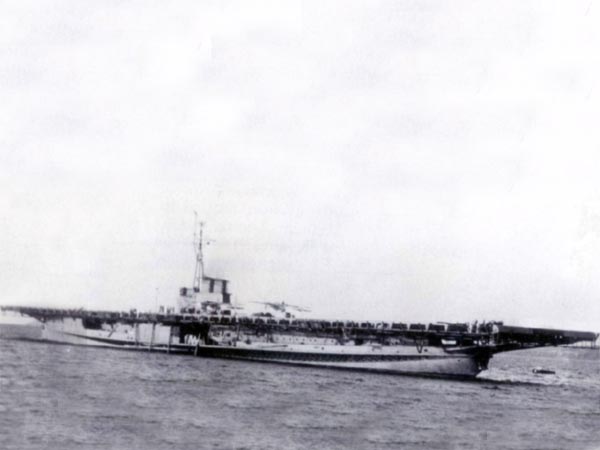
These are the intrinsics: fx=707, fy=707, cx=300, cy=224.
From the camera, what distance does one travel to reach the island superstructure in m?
40.4

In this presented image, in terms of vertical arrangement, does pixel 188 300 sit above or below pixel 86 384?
above

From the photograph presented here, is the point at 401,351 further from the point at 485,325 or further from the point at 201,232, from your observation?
the point at 201,232

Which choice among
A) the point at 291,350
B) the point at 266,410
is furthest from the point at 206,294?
the point at 266,410

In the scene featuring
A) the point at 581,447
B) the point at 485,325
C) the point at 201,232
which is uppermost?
the point at 201,232

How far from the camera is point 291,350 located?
45219mm

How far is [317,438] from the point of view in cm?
2197

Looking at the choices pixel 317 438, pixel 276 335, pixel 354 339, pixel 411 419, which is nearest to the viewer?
pixel 317 438

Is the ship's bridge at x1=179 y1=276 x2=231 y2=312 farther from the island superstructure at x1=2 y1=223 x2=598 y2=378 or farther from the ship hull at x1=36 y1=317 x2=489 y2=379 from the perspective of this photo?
the ship hull at x1=36 y1=317 x2=489 y2=379

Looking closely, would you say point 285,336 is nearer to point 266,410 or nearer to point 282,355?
point 282,355

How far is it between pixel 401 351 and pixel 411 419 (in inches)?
611

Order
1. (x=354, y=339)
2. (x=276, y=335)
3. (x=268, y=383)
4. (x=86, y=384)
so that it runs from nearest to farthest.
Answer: (x=86, y=384) < (x=268, y=383) < (x=354, y=339) < (x=276, y=335)

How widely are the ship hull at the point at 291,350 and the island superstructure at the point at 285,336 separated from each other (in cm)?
6

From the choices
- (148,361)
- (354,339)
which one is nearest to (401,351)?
(354,339)

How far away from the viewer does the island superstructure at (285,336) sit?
40.4 meters
